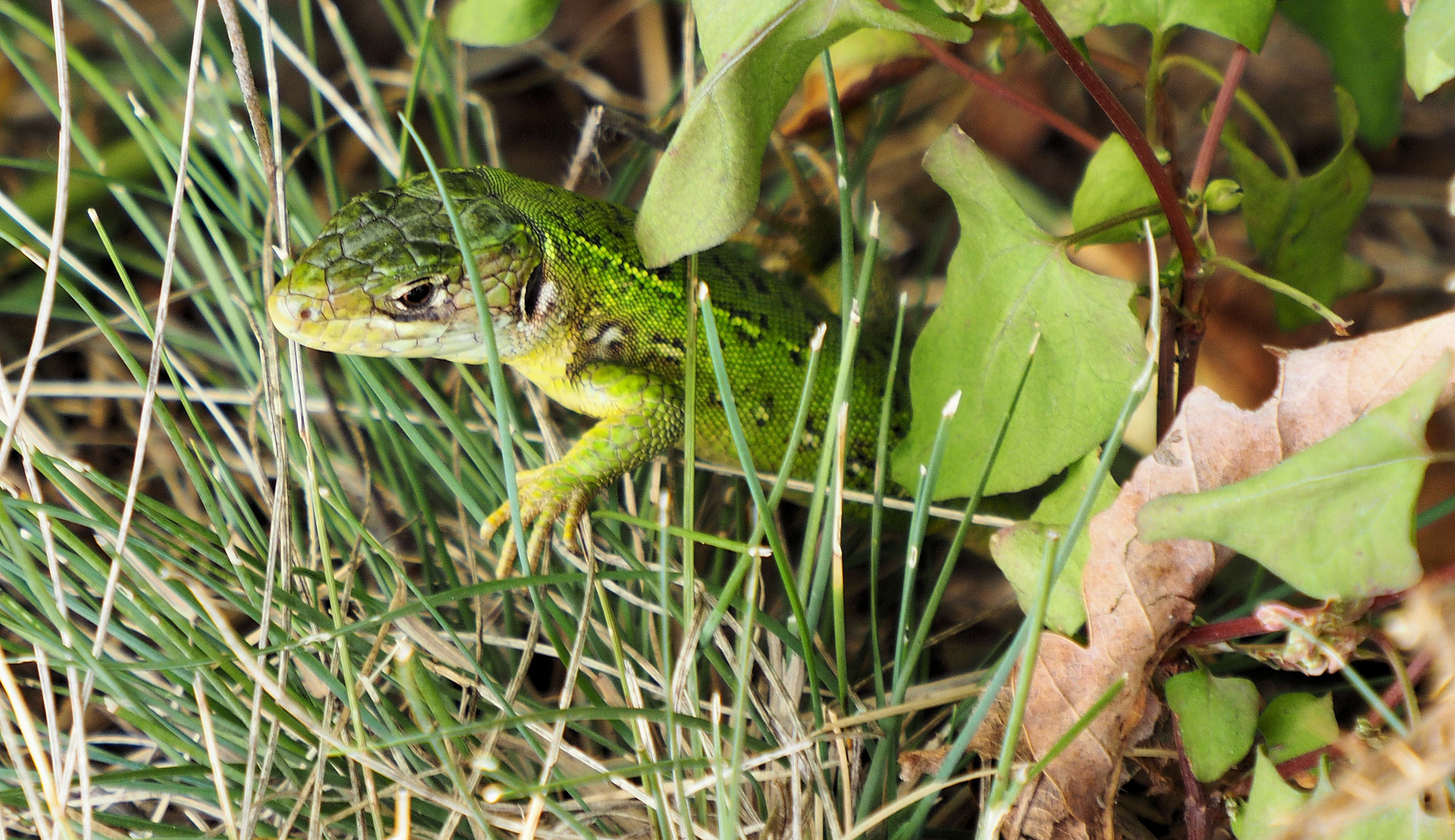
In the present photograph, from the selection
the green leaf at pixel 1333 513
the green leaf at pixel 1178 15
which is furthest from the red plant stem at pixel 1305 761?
the green leaf at pixel 1178 15

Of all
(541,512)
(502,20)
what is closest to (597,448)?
(541,512)

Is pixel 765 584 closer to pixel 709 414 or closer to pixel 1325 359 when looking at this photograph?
pixel 709 414

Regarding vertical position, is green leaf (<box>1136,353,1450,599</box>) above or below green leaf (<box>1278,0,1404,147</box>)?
below

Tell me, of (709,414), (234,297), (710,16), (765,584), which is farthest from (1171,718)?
(234,297)

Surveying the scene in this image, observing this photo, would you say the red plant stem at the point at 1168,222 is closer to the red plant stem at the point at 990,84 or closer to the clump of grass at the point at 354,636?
the red plant stem at the point at 990,84

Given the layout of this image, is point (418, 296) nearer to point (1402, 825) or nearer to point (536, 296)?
point (536, 296)

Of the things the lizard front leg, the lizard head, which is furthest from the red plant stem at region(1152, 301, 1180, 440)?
the lizard head

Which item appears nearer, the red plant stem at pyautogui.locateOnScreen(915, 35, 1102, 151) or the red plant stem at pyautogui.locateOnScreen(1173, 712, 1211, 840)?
the red plant stem at pyautogui.locateOnScreen(1173, 712, 1211, 840)

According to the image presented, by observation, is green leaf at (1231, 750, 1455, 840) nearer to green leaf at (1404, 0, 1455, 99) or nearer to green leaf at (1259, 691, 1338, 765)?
green leaf at (1259, 691, 1338, 765)
